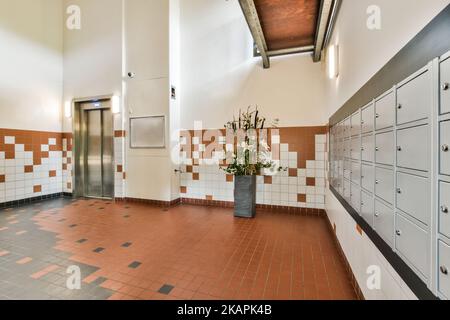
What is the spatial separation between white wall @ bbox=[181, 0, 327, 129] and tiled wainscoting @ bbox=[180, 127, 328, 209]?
9.8 inches

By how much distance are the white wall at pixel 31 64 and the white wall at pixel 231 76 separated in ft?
9.32

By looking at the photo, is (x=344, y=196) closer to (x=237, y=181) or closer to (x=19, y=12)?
(x=237, y=181)

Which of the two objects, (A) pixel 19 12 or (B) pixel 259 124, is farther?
(A) pixel 19 12

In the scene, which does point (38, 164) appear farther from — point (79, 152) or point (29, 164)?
point (79, 152)

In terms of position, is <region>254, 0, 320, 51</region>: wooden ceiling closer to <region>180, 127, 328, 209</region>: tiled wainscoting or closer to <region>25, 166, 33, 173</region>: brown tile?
<region>180, 127, 328, 209</region>: tiled wainscoting

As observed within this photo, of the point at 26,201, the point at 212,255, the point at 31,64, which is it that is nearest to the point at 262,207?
the point at 212,255

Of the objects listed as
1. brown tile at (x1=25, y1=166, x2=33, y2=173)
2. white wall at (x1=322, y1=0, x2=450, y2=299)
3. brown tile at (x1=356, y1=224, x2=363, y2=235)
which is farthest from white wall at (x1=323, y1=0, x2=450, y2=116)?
brown tile at (x1=25, y1=166, x2=33, y2=173)

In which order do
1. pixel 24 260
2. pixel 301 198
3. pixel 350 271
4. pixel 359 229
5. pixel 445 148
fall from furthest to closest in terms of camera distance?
pixel 301 198
pixel 24 260
pixel 350 271
pixel 359 229
pixel 445 148

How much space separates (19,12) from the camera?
4.01 metres

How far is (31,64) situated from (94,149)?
6.32ft

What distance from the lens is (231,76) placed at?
3.90 m

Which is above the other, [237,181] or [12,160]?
[12,160]
